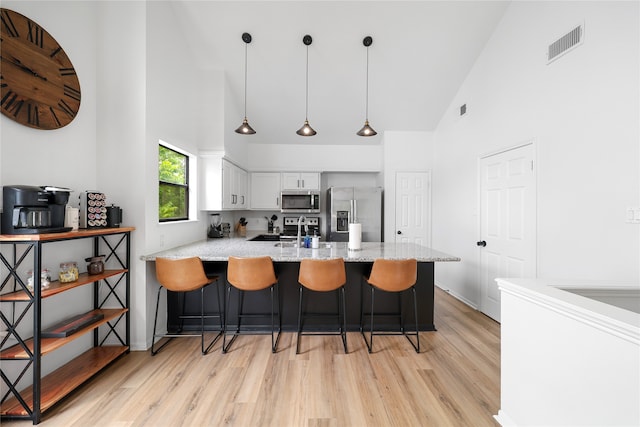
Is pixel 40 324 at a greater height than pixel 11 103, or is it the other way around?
pixel 11 103

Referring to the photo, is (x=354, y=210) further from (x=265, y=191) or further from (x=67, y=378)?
(x=67, y=378)

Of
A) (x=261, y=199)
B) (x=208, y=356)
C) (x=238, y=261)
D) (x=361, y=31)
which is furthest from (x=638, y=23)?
(x=261, y=199)

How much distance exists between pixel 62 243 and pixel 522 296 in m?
3.42

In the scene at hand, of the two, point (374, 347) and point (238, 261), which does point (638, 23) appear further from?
point (238, 261)

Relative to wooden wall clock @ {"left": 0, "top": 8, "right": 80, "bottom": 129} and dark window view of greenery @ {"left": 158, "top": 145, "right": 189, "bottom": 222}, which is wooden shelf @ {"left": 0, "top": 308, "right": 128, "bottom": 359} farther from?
wooden wall clock @ {"left": 0, "top": 8, "right": 80, "bottom": 129}

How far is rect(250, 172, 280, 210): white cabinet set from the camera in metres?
5.56

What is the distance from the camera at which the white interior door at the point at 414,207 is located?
512 cm

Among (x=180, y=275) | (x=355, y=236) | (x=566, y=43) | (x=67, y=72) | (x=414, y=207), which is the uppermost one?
(x=566, y=43)

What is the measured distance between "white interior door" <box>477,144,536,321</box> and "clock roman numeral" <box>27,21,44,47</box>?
4.55 metres

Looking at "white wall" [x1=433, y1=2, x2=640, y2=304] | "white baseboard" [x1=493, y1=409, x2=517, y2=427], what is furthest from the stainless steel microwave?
"white baseboard" [x1=493, y1=409, x2=517, y2=427]

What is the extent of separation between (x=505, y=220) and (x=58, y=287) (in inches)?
174

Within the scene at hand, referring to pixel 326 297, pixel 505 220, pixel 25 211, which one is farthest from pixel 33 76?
pixel 505 220

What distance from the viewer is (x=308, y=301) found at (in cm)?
306

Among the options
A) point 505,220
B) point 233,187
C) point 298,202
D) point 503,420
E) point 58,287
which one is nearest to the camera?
point 503,420
